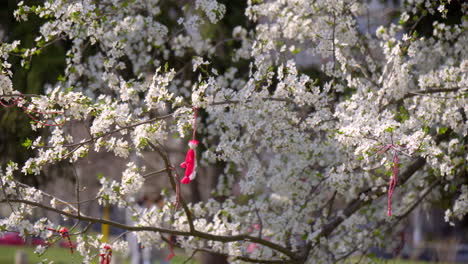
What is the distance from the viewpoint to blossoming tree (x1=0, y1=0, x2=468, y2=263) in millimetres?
4871

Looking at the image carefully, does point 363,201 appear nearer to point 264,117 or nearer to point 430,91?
point 430,91

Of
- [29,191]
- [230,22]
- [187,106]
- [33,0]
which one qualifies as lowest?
[29,191]

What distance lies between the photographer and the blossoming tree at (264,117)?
16.0ft

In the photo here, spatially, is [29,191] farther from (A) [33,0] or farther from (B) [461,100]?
(B) [461,100]

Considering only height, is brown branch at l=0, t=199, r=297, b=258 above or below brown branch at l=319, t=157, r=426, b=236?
below

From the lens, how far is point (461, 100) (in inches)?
209

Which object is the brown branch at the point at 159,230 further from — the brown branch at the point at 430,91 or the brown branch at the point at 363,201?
the brown branch at the point at 430,91

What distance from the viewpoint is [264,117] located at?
5.72 metres

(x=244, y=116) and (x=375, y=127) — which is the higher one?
(x=244, y=116)

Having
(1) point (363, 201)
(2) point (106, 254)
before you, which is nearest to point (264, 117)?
(1) point (363, 201)

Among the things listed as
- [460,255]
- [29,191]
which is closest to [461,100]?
[29,191]

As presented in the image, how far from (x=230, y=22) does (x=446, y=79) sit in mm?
4028

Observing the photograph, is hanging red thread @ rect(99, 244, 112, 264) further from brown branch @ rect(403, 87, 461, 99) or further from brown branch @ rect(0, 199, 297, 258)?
brown branch @ rect(403, 87, 461, 99)

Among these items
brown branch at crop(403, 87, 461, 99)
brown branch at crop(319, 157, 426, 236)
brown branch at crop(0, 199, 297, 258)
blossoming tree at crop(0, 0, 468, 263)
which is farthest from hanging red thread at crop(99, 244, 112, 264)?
brown branch at crop(403, 87, 461, 99)
